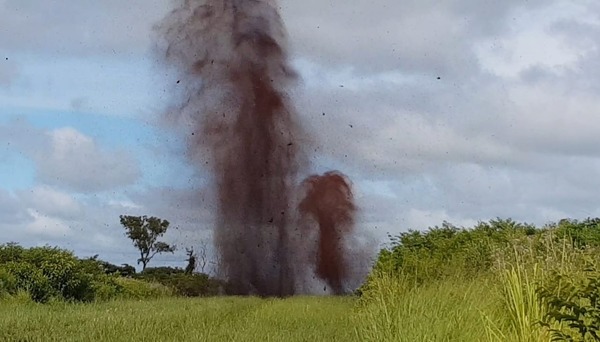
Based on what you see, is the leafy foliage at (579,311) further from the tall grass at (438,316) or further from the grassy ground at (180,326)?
the grassy ground at (180,326)

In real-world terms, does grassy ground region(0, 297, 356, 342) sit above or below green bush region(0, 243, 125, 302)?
below

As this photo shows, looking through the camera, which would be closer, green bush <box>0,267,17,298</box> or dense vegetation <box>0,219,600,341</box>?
dense vegetation <box>0,219,600,341</box>

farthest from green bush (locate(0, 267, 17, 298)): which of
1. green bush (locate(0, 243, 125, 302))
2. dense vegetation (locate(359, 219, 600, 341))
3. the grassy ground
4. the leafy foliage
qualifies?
the leafy foliage

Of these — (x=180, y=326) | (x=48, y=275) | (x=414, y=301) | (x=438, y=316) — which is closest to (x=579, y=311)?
(x=438, y=316)

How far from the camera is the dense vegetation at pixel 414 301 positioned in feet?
31.2

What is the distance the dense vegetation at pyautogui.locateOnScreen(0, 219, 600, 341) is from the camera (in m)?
9.52

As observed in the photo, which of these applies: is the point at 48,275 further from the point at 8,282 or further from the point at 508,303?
the point at 508,303

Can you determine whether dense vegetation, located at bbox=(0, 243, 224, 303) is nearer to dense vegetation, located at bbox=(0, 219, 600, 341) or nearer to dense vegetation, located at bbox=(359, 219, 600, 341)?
dense vegetation, located at bbox=(0, 219, 600, 341)

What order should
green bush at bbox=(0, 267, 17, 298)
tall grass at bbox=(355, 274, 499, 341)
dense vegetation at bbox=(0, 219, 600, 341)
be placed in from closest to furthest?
dense vegetation at bbox=(0, 219, 600, 341) < tall grass at bbox=(355, 274, 499, 341) < green bush at bbox=(0, 267, 17, 298)

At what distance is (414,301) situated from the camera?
12961 millimetres

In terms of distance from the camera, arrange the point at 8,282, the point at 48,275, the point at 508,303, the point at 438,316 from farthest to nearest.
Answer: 1. the point at 48,275
2. the point at 8,282
3. the point at 438,316
4. the point at 508,303

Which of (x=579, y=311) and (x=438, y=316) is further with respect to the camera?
(x=438, y=316)

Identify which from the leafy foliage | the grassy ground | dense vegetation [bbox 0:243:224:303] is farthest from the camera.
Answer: dense vegetation [bbox 0:243:224:303]

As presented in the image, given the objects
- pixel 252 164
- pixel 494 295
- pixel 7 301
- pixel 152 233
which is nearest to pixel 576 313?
pixel 494 295
